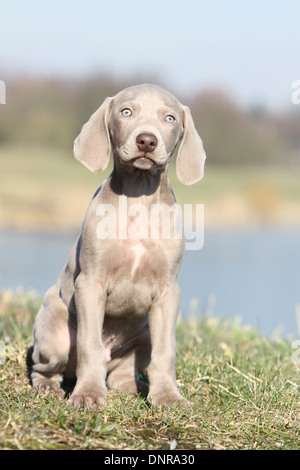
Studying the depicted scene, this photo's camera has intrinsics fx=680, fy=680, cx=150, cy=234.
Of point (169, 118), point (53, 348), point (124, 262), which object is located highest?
point (169, 118)

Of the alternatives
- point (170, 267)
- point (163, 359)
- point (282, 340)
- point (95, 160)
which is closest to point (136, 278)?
point (170, 267)

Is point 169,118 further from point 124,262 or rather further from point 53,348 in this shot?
point 53,348

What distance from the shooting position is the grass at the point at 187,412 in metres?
3.34

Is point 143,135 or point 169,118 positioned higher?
point 169,118

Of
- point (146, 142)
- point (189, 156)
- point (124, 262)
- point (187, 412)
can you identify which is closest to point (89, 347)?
point (124, 262)

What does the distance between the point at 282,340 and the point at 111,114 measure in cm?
335

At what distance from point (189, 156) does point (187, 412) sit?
1.64 meters

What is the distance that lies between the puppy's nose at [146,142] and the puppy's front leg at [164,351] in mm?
902

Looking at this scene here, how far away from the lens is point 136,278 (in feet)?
13.8

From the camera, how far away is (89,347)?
4.01 meters

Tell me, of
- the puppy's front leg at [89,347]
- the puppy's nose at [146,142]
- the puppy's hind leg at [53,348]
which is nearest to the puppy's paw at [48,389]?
the puppy's hind leg at [53,348]

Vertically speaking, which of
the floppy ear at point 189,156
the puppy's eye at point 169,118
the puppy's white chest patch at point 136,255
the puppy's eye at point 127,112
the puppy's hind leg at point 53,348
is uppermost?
the puppy's eye at point 127,112

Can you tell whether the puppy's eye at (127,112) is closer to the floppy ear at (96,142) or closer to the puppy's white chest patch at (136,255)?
the floppy ear at (96,142)

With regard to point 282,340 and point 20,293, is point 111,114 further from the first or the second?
point 20,293
